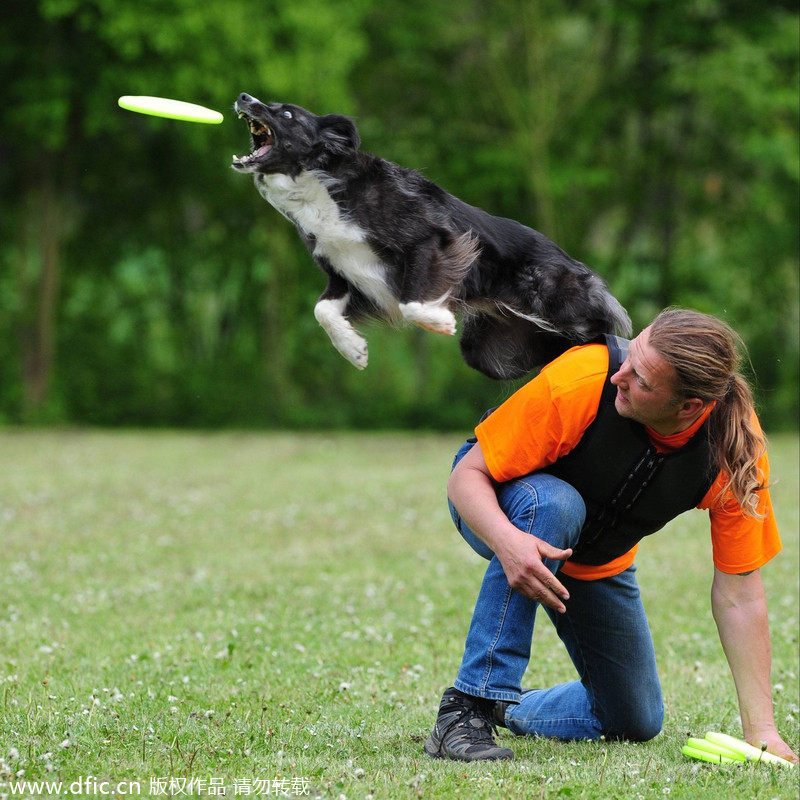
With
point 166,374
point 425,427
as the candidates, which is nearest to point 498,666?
point 425,427

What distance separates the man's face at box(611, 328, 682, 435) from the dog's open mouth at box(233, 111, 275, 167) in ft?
4.11

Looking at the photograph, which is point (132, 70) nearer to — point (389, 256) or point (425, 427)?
point (425, 427)

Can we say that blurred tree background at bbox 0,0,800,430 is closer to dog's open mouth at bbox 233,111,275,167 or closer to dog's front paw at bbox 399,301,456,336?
dog's open mouth at bbox 233,111,275,167

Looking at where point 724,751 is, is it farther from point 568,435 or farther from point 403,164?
point 403,164

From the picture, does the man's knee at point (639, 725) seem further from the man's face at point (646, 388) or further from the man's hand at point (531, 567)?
the man's face at point (646, 388)

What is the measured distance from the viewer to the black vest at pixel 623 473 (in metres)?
3.26

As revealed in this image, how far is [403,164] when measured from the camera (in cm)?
1792

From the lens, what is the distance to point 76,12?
16594 millimetres

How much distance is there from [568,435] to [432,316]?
55 centimetres

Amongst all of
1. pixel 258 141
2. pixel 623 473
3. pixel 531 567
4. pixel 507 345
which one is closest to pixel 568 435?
pixel 623 473

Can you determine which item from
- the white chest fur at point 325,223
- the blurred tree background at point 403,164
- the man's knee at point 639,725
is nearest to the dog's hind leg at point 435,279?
the white chest fur at point 325,223

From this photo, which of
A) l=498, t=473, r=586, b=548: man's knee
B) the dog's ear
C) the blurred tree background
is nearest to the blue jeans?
l=498, t=473, r=586, b=548: man's knee

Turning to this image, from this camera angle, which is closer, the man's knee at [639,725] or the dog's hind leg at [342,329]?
the dog's hind leg at [342,329]

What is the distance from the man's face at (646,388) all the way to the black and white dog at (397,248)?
390 millimetres
